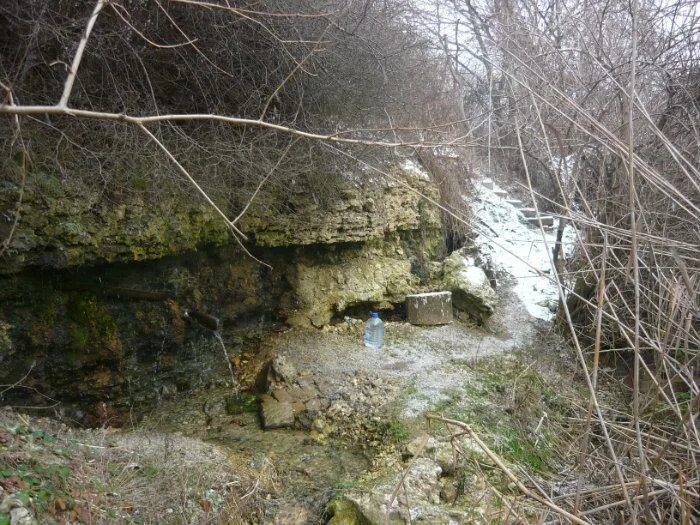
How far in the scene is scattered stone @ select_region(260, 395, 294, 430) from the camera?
13.3 ft

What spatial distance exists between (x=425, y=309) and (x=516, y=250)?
133 inches

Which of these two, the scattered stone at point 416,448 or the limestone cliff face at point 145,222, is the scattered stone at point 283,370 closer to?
the limestone cliff face at point 145,222

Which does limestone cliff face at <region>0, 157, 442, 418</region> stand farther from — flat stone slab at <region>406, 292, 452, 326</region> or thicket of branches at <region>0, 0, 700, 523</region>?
thicket of branches at <region>0, 0, 700, 523</region>

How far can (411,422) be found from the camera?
3922 millimetres

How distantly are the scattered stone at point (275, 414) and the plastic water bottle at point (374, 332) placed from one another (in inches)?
51.7

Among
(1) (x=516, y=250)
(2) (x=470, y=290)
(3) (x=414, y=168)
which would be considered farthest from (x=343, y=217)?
(1) (x=516, y=250)

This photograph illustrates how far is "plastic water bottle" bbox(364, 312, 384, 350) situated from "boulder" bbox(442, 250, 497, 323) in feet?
3.93

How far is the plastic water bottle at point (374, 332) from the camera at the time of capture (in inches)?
206

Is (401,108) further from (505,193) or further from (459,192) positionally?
(505,193)

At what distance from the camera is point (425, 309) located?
5809mm

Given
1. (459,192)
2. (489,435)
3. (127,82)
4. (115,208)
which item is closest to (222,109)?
(127,82)

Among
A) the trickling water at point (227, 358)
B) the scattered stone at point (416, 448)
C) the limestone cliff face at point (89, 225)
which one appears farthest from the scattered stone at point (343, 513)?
the limestone cliff face at point (89, 225)

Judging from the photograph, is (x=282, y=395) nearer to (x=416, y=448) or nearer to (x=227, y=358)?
(x=227, y=358)

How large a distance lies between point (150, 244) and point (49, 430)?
150 cm
